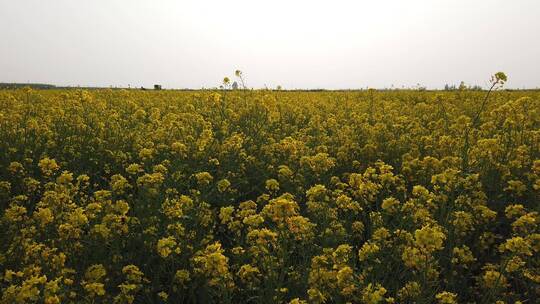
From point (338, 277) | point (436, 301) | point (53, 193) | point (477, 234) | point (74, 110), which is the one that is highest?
point (74, 110)

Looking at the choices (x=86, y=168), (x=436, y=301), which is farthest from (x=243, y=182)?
(x=436, y=301)

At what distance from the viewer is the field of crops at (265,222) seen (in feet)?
9.77

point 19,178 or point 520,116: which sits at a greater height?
point 520,116

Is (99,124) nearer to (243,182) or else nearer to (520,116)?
(243,182)

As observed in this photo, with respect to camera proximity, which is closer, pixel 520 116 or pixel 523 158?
pixel 523 158

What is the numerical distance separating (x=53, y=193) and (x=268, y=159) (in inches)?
125

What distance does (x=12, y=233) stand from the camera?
3709 mm

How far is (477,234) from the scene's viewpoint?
4.32 m

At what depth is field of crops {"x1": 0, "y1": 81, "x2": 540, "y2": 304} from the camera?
298 cm

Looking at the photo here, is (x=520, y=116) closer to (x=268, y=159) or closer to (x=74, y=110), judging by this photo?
(x=268, y=159)

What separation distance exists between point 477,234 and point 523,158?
1.49m

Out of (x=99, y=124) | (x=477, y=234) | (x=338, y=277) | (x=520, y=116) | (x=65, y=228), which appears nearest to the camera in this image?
(x=338, y=277)

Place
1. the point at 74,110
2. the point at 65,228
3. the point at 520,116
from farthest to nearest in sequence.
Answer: the point at 74,110, the point at 520,116, the point at 65,228

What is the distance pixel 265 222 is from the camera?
4566 mm
